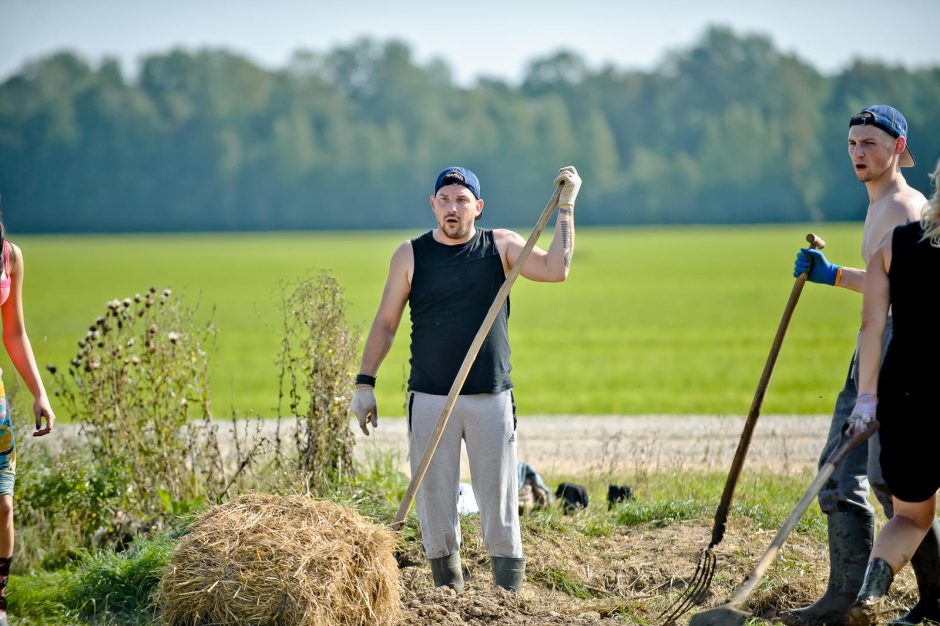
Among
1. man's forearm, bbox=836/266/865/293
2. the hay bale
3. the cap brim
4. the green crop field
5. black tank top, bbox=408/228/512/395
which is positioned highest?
the cap brim

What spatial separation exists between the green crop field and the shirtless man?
115 inches

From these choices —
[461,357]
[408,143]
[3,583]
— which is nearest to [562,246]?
[461,357]

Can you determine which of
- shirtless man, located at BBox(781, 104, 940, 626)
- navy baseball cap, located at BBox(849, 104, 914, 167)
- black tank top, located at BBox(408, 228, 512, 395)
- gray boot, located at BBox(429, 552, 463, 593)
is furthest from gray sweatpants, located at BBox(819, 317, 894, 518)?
gray boot, located at BBox(429, 552, 463, 593)

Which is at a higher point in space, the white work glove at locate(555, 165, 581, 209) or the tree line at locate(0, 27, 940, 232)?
the tree line at locate(0, 27, 940, 232)

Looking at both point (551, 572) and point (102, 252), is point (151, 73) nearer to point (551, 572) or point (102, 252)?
point (102, 252)

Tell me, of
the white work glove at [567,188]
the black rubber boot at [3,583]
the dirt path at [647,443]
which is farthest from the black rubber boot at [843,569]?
the black rubber boot at [3,583]

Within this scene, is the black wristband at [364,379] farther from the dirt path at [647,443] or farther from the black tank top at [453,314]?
the dirt path at [647,443]

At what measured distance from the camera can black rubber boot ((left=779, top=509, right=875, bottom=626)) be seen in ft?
16.3

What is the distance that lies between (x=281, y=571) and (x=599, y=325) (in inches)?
955

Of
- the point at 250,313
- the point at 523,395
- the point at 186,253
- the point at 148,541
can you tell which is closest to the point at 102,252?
the point at 186,253

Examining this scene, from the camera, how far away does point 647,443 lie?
8875mm

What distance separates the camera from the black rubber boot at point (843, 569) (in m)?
4.97

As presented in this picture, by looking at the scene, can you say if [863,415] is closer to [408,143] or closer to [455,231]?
[455,231]

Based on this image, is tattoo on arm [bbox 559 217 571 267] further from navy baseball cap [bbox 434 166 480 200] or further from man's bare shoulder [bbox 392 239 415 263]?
man's bare shoulder [bbox 392 239 415 263]
